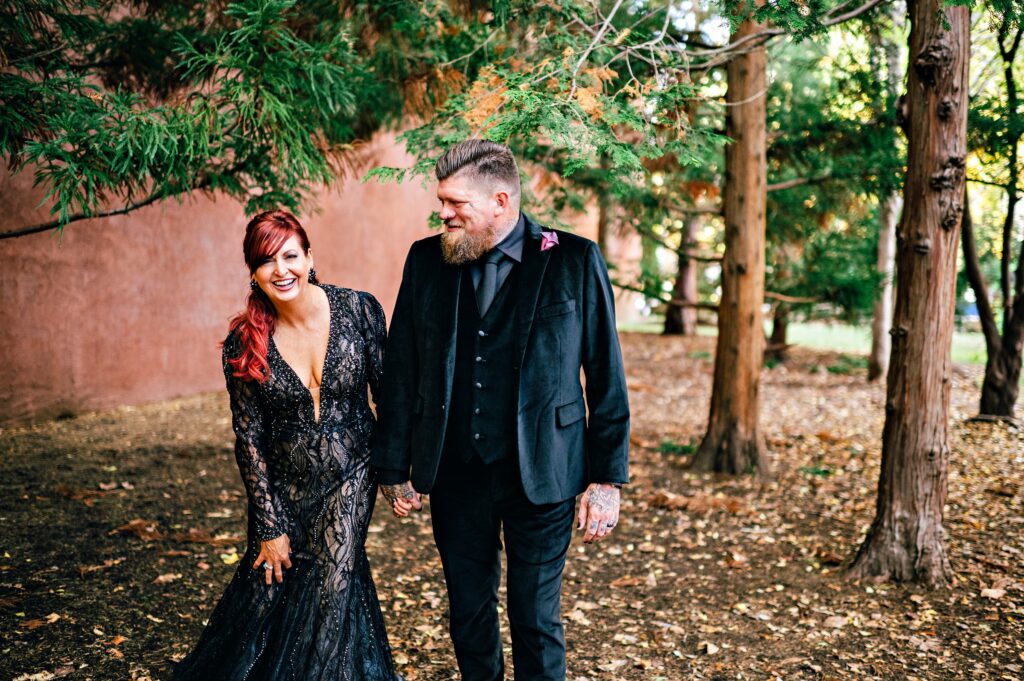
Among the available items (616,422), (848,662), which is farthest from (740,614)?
(616,422)

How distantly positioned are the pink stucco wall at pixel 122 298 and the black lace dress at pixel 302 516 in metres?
3.56

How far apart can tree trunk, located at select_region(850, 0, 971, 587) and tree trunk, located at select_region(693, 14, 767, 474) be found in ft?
6.29

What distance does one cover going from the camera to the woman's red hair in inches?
105

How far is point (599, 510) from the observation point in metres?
2.56

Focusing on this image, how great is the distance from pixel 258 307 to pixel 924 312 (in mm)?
3156

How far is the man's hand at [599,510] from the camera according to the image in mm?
2555

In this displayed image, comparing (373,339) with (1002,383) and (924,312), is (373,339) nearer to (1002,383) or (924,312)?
(924,312)

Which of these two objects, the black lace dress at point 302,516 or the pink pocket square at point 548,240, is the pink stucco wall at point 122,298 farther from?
the pink pocket square at point 548,240

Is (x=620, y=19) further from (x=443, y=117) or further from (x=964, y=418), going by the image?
(x=964, y=418)

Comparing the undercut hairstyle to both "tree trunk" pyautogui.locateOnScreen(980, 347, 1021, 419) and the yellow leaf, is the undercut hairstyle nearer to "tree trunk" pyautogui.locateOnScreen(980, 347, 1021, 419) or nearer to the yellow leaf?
the yellow leaf

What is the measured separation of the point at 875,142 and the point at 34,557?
631cm

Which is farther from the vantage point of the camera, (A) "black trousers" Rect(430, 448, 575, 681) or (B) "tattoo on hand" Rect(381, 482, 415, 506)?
(B) "tattoo on hand" Rect(381, 482, 415, 506)

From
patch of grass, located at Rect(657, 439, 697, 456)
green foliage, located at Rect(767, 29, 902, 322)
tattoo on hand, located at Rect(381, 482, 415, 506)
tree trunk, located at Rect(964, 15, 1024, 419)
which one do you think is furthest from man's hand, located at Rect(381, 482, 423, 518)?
tree trunk, located at Rect(964, 15, 1024, 419)

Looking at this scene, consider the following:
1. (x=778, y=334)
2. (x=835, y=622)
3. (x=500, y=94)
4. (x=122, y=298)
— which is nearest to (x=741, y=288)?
(x=835, y=622)
